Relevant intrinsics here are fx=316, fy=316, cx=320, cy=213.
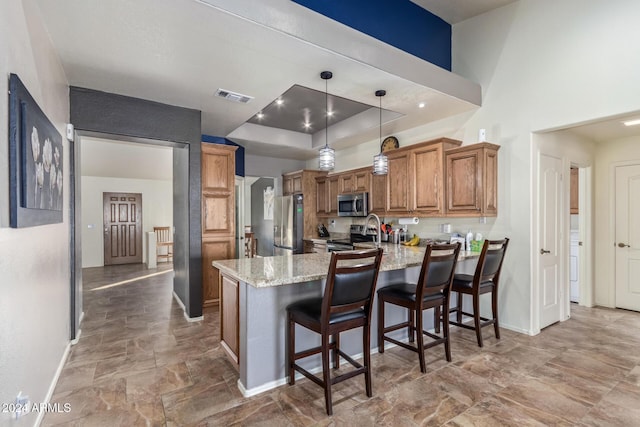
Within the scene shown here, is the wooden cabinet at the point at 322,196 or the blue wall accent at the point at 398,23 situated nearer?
the blue wall accent at the point at 398,23

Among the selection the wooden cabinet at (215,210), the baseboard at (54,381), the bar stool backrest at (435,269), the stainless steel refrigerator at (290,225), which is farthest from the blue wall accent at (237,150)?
the bar stool backrest at (435,269)

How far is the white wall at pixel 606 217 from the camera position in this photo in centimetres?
454

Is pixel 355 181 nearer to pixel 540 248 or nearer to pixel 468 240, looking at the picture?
pixel 468 240

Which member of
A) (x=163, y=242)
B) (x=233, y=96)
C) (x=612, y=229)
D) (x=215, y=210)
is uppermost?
(x=233, y=96)

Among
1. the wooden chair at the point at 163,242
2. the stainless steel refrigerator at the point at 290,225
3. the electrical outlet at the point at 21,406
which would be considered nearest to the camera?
the electrical outlet at the point at 21,406

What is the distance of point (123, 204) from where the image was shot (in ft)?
28.6

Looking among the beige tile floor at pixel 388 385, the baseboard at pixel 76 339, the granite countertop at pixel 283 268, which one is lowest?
the beige tile floor at pixel 388 385

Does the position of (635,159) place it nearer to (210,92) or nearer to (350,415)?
(350,415)

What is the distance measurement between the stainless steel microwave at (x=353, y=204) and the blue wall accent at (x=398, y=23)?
2210 millimetres

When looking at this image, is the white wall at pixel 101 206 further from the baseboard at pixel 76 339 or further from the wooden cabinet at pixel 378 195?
the wooden cabinet at pixel 378 195

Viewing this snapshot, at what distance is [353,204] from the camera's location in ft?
17.6

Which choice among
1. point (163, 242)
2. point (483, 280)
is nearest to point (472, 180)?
point (483, 280)

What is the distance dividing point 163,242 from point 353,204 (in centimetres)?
630

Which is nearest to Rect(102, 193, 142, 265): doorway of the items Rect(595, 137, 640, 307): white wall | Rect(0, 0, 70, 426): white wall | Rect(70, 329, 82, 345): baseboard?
Rect(70, 329, 82, 345): baseboard
